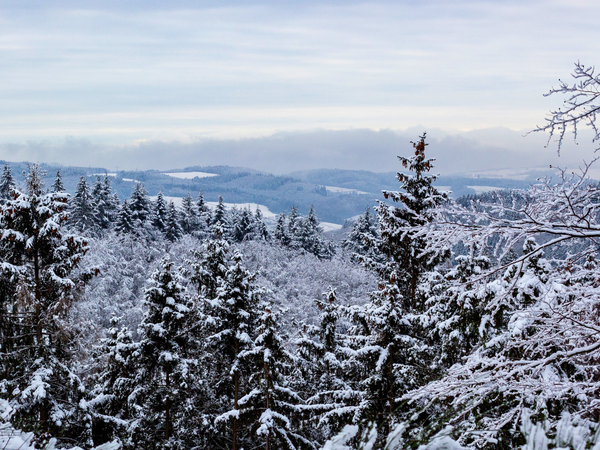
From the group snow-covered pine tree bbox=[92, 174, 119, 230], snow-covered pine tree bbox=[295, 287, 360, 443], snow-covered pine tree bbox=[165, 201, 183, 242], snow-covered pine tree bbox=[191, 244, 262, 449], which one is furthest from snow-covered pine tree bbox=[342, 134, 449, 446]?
snow-covered pine tree bbox=[92, 174, 119, 230]

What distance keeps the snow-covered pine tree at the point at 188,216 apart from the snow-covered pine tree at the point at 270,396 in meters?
42.4

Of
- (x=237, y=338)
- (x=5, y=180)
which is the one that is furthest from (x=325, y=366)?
(x=5, y=180)

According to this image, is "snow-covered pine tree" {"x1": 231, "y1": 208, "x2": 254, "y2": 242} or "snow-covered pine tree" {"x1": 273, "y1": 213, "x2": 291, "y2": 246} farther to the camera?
"snow-covered pine tree" {"x1": 273, "y1": 213, "x2": 291, "y2": 246}

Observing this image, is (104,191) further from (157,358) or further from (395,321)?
(395,321)

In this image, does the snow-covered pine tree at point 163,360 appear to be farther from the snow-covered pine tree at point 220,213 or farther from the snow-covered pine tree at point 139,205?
the snow-covered pine tree at point 220,213

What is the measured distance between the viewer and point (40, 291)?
33.7 ft

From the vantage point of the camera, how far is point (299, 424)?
501 inches

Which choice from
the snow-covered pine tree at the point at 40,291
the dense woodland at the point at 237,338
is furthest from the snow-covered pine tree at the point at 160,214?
the snow-covered pine tree at the point at 40,291

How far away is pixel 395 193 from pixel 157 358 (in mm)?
9197

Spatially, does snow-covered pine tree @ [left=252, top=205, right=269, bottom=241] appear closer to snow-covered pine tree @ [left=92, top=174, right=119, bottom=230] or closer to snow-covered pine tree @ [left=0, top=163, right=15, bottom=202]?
snow-covered pine tree @ [left=92, top=174, right=119, bottom=230]

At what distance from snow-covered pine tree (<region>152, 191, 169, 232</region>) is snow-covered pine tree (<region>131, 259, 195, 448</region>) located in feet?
130

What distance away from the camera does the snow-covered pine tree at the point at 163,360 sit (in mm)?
12273

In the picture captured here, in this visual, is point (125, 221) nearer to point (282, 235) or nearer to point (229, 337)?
point (282, 235)

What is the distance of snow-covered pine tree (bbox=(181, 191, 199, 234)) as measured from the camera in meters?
52.6
